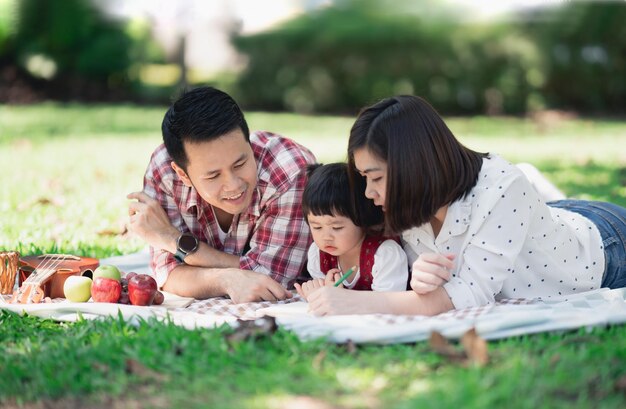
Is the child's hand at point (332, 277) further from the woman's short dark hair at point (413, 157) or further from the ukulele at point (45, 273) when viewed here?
the ukulele at point (45, 273)

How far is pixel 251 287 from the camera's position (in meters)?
4.21

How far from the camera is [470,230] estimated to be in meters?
3.69

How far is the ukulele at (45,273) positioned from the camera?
420cm

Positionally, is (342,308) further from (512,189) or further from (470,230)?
(512,189)

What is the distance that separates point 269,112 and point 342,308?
13.3m

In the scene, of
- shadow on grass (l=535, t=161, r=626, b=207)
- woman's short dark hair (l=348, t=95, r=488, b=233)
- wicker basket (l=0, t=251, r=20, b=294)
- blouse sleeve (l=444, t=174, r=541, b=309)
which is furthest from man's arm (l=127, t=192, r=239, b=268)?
shadow on grass (l=535, t=161, r=626, b=207)

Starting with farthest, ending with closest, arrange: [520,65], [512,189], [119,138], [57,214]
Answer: [520,65], [119,138], [57,214], [512,189]

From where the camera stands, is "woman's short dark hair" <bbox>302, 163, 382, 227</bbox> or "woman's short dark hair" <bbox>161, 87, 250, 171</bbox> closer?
"woman's short dark hair" <bbox>302, 163, 382, 227</bbox>

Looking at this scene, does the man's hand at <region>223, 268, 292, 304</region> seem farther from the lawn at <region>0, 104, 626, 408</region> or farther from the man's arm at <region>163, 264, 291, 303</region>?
the lawn at <region>0, 104, 626, 408</region>

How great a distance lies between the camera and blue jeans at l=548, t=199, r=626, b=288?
422 cm

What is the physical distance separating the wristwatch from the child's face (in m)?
0.72

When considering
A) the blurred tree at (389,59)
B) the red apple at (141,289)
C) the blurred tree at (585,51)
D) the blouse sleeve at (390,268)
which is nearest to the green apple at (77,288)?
the red apple at (141,289)

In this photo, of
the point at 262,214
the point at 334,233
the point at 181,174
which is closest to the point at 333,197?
the point at 334,233

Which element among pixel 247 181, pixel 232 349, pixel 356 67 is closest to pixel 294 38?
pixel 356 67
